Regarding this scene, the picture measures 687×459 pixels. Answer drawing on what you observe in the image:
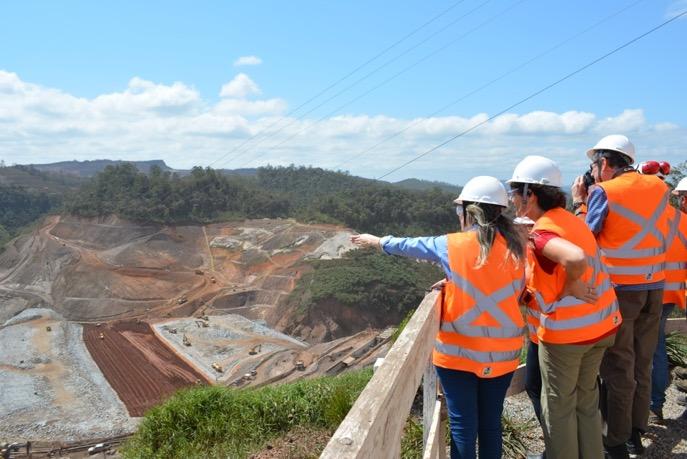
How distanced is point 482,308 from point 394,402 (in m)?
0.89

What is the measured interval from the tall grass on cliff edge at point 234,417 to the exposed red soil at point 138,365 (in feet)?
46.6

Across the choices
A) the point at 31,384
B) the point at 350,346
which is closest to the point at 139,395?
the point at 31,384

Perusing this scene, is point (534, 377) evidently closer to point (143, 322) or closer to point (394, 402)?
point (394, 402)

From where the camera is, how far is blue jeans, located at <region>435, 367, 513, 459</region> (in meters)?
2.42

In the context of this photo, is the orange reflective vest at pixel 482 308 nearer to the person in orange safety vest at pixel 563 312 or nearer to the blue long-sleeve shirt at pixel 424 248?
the blue long-sleeve shirt at pixel 424 248

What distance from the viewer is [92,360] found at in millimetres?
27469

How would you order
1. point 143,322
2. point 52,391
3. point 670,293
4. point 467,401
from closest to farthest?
point 467,401 → point 670,293 → point 52,391 → point 143,322

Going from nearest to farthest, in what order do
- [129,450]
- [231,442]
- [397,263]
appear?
[231,442]
[129,450]
[397,263]

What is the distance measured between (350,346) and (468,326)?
24.9 m

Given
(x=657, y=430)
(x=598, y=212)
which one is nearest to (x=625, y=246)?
(x=598, y=212)

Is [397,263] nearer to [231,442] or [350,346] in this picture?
[350,346]

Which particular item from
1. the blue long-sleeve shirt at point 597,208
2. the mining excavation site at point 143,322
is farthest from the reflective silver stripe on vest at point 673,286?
the mining excavation site at point 143,322

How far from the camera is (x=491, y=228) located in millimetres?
2373

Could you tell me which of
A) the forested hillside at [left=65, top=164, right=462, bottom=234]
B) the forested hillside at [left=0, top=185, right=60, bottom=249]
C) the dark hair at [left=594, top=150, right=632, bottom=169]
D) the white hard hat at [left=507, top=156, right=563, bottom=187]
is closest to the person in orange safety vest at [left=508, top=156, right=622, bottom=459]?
the white hard hat at [left=507, top=156, right=563, bottom=187]
